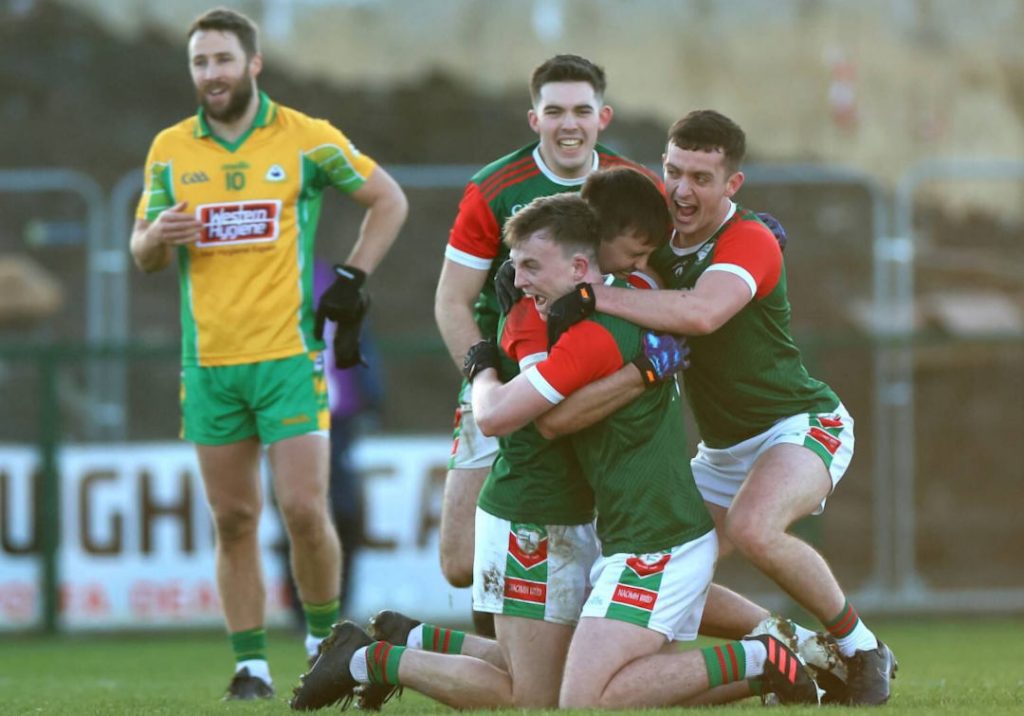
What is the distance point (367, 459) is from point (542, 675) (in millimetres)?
5411

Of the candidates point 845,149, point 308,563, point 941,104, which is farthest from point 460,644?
point 941,104

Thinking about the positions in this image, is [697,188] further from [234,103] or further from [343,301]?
[234,103]

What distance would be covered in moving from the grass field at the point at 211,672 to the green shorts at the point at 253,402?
3.11 ft

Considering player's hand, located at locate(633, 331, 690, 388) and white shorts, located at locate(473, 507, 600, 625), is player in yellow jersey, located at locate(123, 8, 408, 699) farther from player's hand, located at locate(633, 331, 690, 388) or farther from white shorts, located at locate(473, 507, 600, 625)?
player's hand, located at locate(633, 331, 690, 388)

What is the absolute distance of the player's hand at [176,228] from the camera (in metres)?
6.94

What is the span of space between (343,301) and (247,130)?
0.74 m

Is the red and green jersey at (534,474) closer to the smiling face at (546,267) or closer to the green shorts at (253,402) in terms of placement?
the smiling face at (546,267)

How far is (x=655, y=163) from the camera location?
14391 millimetres

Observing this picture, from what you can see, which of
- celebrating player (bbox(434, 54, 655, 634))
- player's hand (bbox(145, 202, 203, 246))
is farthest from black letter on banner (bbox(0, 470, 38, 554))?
celebrating player (bbox(434, 54, 655, 634))

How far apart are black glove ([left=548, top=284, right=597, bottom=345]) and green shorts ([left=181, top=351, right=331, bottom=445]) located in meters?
1.74

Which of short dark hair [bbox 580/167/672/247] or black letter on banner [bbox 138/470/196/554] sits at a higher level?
short dark hair [bbox 580/167/672/247]

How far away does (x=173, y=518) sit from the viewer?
10.8 m

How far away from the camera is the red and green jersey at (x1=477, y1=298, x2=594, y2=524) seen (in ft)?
18.8

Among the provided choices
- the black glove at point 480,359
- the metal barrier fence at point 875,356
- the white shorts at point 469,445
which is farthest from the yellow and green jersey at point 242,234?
the metal barrier fence at point 875,356
